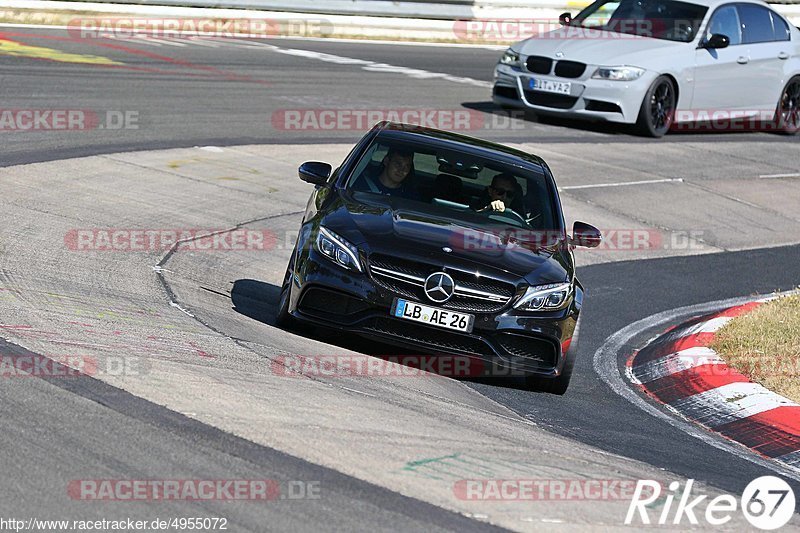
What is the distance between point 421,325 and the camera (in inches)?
295

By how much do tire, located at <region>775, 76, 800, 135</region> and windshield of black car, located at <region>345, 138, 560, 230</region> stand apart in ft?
41.9

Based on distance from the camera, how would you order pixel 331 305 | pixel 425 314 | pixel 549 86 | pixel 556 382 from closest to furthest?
pixel 425 314 < pixel 331 305 < pixel 556 382 < pixel 549 86

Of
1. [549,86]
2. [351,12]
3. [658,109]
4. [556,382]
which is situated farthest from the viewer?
[351,12]

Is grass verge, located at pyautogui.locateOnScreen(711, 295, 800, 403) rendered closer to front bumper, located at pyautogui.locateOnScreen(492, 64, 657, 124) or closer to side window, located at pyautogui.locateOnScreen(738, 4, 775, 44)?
front bumper, located at pyautogui.locateOnScreen(492, 64, 657, 124)

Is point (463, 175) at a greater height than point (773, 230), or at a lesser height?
greater

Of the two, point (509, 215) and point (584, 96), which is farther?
point (584, 96)

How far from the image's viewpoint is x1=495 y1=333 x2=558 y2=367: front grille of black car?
762 cm

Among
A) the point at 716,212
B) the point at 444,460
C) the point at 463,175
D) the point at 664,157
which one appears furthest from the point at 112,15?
the point at 444,460

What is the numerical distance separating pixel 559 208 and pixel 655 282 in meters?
3.25

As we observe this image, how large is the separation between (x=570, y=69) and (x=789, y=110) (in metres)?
5.06

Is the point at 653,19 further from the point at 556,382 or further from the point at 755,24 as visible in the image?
the point at 556,382

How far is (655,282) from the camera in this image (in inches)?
470

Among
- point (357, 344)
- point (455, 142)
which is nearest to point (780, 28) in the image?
point (455, 142)

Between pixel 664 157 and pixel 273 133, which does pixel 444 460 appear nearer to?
pixel 273 133
